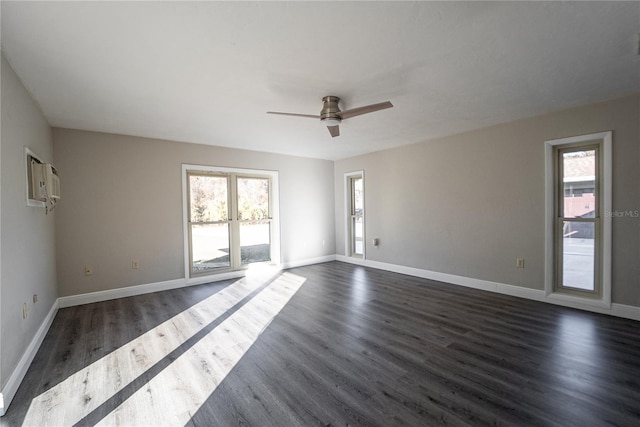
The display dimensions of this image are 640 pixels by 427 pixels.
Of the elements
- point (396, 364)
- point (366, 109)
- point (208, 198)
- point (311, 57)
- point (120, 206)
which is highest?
point (311, 57)

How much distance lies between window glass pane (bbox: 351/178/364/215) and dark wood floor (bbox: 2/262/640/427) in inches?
117

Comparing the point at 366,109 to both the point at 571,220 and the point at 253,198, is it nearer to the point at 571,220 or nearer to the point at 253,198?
the point at 571,220

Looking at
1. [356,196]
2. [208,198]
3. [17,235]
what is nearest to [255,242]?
[208,198]

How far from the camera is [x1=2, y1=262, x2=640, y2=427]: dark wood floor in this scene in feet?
6.04

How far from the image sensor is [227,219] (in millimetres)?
5531

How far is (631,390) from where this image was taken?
6.57ft

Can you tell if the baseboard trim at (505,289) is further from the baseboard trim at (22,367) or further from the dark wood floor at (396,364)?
the baseboard trim at (22,367)

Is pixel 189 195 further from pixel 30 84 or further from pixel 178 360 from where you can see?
pixel 178 360

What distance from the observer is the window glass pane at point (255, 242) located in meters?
5.79

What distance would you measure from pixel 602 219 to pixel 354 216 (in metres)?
4.21

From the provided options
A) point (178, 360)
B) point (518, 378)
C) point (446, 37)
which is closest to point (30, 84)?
point (178, 360)

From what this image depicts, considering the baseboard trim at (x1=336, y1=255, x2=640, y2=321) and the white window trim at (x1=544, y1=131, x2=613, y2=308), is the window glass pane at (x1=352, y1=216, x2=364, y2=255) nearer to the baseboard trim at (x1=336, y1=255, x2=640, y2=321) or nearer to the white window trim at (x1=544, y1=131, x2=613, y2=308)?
the baseboard trim at (x1=336, y1=255, x2=640, y2=321)

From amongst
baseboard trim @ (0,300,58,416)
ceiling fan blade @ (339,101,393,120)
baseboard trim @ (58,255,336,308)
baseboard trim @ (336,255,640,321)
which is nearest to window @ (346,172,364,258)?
baseboard trim @ (336,255,640,321)

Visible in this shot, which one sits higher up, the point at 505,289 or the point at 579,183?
the point at 579,183
